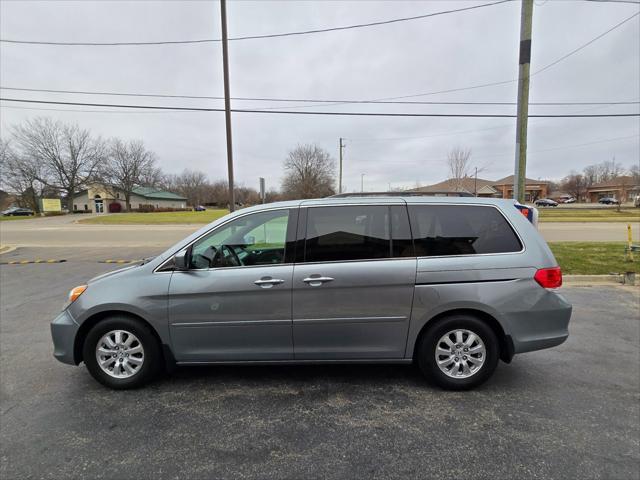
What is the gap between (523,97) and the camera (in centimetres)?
733

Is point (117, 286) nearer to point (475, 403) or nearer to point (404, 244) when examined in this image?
point (404, 244)

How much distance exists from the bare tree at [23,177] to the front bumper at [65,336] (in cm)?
6694

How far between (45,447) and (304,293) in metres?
2.19

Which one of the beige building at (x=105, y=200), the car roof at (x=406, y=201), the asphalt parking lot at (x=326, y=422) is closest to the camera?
the asphalt parking lot at (x=326, y=422)

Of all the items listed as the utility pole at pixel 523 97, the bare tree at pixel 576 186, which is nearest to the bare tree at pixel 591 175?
the bare tree at pixel 576 186

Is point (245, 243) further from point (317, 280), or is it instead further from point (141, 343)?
point (141, 343)

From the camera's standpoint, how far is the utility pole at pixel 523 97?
279 inches

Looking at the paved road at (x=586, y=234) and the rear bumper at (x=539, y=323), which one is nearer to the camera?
the rear bumper at (x=539, y=323)

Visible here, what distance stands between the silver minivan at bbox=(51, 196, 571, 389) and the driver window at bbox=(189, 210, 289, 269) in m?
0.02

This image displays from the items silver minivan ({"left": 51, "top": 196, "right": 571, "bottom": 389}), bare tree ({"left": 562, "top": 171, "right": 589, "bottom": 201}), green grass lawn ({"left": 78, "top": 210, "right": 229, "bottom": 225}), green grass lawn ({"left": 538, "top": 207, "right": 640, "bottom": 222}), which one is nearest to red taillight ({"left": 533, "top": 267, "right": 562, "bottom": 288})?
silver minivan ({"left": 51, "top": 196, "right": 571, "bottom": 389})

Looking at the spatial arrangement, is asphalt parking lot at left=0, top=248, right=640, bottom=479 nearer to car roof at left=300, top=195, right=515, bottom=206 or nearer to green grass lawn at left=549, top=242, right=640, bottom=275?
car roof at left=300, top=195, right=515, bottom=206

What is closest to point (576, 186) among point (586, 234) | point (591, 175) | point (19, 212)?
point (591, 175)

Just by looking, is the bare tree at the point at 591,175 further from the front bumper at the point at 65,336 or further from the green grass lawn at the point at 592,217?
the front bumper at the point at 65,336

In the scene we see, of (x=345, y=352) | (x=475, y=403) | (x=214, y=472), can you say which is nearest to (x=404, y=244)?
(x=345, y=352)
